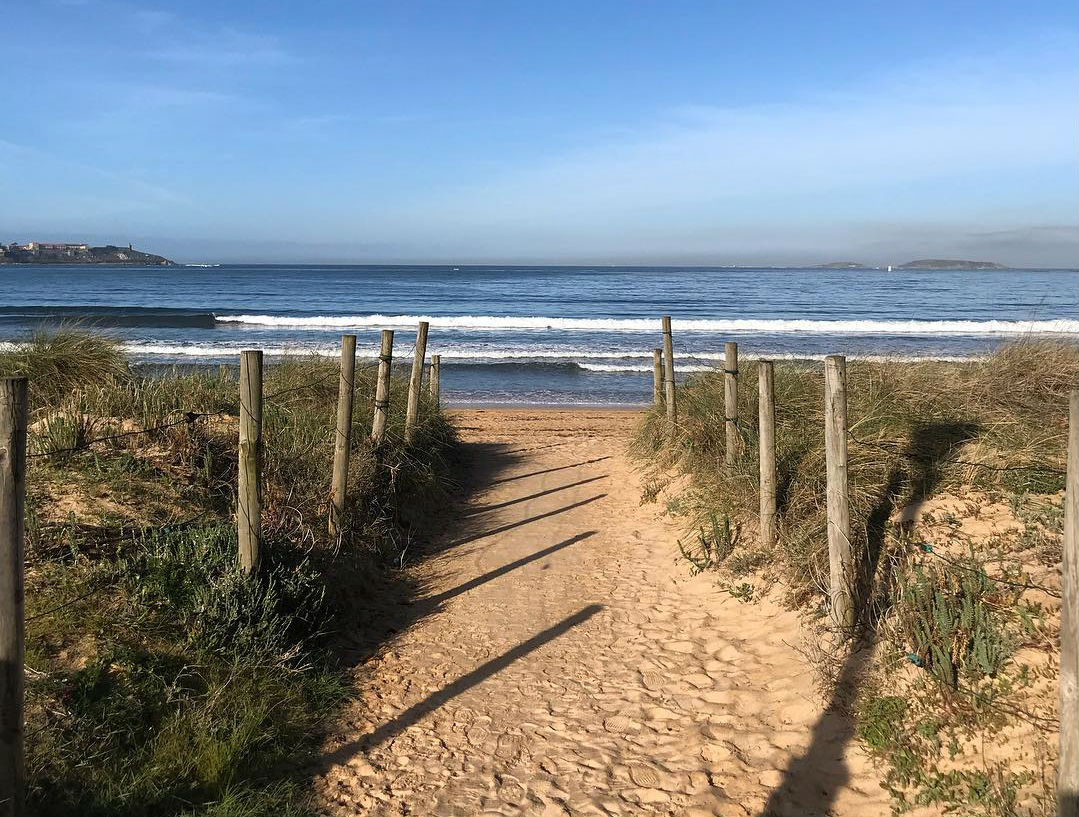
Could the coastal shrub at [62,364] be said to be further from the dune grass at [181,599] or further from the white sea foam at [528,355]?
the white sea foam at [528,355]

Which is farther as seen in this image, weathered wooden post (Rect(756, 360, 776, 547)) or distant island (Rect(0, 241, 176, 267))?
distant island (Rect(0, 241, 176, 267))

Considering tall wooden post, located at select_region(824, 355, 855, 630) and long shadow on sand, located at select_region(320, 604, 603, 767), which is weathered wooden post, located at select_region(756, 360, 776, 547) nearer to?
tall wooden post, located at select_region(824, 355, 855, 630)

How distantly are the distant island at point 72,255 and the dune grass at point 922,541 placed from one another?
121 metres

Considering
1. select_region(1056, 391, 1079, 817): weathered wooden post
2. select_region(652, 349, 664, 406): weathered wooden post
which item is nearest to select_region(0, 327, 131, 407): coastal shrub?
select_region(652, 349, 664, 406): weathered wooden post

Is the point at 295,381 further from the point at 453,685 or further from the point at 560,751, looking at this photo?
the point at 560,751

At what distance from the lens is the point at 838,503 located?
5039mm

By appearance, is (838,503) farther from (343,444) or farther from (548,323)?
(548,323)

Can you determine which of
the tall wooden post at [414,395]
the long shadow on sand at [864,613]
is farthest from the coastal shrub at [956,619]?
the tall wooden post at [414,395]

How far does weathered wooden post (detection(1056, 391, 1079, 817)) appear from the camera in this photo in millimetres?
2553

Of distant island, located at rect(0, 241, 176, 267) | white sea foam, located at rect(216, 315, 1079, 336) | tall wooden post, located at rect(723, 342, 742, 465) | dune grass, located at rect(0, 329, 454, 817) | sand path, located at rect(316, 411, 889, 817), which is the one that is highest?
distant island, located at rect(0, 241, 176, 267)

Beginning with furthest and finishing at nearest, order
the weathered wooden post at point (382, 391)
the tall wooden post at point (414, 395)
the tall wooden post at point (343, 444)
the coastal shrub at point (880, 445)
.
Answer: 1. the tall wooden post at point (414, 395)
2. the weathered wooden post at point (382, 391)
3. the tall wooden post at point (343, 444)
4. the coastal shrub at point (880, 445)

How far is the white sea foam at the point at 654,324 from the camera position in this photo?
115ft

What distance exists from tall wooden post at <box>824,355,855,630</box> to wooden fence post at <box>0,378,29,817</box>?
4.19m

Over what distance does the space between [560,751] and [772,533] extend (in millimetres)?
2831
